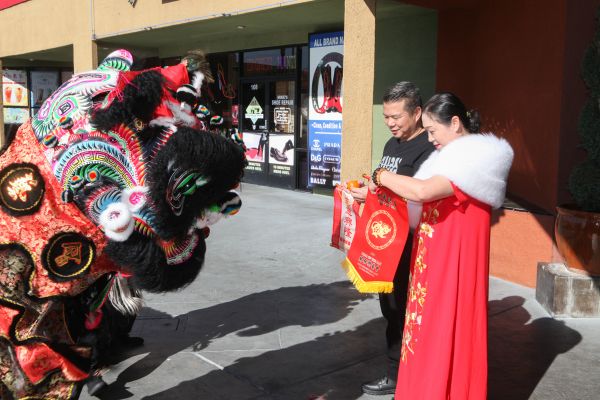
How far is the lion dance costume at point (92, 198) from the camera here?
82.0 inches

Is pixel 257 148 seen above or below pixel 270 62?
Result: below

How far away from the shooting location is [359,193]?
129 inches

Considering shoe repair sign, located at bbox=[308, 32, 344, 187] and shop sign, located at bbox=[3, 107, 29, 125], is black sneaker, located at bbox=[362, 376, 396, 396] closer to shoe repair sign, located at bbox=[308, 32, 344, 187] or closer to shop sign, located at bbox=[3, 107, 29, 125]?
shoe repair sign, located at bbox=[308, 32, 344, 187]

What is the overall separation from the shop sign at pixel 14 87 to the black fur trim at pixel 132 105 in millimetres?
19903

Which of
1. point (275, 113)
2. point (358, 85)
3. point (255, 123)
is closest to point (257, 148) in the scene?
point (255, 123)

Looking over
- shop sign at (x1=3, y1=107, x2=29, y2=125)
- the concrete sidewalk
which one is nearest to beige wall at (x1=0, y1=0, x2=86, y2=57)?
shop sign at (x1=3, y1=107, x2=29, y2=125)

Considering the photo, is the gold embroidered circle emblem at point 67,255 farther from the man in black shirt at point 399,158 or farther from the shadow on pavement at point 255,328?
the man in black shirt at point 399,158

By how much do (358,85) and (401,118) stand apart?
371 centimetres

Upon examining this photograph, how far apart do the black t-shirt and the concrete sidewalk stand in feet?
4.36

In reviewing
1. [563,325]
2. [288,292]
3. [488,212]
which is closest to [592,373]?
[563,325]

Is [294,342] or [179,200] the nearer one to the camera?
[179,200]

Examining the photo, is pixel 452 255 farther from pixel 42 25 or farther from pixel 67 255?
pixel 42 25

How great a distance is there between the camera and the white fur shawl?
256cm

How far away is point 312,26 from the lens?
10.6 m
